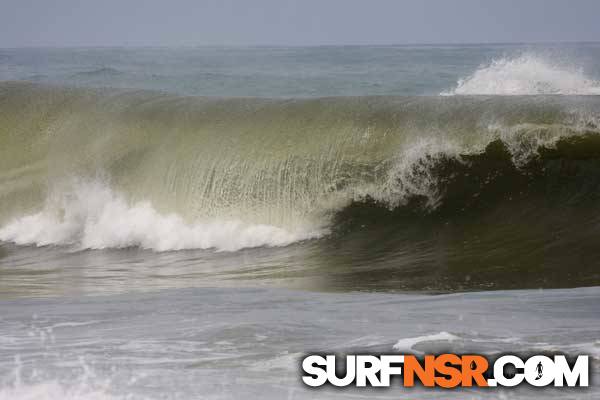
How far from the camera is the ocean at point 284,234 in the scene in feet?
13.8

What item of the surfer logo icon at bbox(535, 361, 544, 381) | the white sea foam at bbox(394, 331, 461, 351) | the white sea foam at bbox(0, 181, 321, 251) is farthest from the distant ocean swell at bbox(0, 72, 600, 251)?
the surfer logo icon at bbox(535, 361, 544, 381)

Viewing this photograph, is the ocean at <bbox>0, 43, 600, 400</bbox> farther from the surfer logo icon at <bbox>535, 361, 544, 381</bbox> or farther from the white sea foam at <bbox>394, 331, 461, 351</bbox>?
the surfer logo icon at <bbox>535, 361, 544, 381</bbox>

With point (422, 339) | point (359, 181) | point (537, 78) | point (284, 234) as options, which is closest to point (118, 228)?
point (284, 234)

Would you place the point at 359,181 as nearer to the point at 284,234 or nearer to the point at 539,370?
the point at 284,234

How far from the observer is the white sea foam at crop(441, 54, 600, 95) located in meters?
12.4

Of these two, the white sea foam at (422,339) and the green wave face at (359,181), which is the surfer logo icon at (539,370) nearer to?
the white sea foam at (422,339)

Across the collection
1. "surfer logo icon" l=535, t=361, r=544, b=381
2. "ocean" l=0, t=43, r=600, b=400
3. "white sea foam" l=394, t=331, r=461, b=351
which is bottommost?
"surfer logo icon" l=535, t=361, r=544, b=381

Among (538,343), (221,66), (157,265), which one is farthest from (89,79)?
(538,343)

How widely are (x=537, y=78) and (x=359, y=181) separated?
5.37 m

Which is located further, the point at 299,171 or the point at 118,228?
the point at 118,228

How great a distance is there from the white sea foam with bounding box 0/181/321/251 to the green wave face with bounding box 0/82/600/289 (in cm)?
2

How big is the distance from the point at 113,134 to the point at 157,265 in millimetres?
3387

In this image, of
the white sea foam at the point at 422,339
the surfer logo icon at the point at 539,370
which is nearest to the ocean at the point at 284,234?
the white sea foam at the point at 422,339

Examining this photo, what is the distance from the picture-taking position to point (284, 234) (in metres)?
8.33
